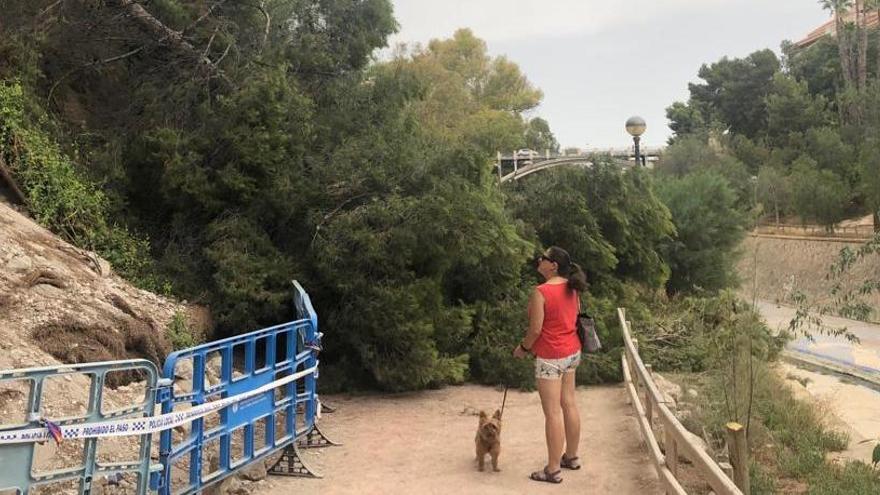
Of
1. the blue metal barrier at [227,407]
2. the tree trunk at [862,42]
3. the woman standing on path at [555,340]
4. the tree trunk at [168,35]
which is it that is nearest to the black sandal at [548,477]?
the woman standing on path at [555,340]

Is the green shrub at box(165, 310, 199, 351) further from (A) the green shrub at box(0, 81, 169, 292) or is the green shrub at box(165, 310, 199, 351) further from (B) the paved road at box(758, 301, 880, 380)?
(B) the paved road at box(758, 301, 880, 380)

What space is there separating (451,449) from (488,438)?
1.34m

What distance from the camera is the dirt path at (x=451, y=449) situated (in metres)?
5.87

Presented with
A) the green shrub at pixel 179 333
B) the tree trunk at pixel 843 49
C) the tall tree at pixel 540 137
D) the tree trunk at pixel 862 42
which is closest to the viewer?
the green shrub at pixel 179 333

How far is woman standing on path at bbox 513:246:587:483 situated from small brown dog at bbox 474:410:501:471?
0.52 meters

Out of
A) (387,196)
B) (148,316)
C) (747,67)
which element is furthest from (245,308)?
(747,67)

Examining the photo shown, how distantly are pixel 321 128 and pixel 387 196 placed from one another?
254 cm

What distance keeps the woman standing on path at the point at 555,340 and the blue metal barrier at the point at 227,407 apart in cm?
210

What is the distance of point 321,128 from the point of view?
12172 mm

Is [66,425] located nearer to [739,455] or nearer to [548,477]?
[548,477]

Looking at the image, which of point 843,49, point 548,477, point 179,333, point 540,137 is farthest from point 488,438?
point 540,137

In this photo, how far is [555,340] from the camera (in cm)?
555

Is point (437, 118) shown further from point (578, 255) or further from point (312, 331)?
point (312, 331)

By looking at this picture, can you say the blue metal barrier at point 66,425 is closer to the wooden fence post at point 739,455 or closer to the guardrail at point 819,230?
the wooden fence post at point 739,455
